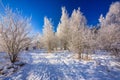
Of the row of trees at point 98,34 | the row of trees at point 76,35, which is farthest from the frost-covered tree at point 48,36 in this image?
the row of trees at point 76,35

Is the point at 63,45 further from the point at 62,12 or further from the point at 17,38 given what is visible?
the point at 17,38

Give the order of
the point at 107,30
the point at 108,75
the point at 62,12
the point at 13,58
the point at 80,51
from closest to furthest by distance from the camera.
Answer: the point at 108,75, the point at 107,30, the point at 13,58, the point at 80,51, the point at 62,12

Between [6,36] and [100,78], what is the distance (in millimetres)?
9681

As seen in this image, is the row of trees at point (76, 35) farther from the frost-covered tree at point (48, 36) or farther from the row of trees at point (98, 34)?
the frost-covered tree at point (48, 36)

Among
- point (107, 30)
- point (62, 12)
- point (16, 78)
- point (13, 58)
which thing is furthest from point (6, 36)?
point (62, 12)

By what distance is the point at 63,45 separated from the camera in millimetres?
41031

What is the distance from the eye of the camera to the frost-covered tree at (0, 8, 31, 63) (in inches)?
577

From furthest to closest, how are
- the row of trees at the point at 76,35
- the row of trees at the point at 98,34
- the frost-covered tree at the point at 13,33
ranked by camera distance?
the frost-covered tree at the point at 13,33, the row of trees at the point at 76,35, the row of trees at the point at 98,34

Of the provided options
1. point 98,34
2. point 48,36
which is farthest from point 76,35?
point 48,36

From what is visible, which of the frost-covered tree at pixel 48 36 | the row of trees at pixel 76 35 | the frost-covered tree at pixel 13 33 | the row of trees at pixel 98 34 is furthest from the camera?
the frost-covered tree at pixel 48 36

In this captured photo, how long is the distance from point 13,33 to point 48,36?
21.7m

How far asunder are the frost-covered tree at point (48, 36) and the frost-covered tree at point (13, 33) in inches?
799

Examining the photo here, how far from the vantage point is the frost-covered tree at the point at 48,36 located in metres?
36.5

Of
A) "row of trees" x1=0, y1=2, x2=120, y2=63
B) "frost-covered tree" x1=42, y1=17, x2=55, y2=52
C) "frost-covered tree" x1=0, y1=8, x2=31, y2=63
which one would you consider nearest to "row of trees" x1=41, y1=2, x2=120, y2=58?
"row of trees" x1=0, y1=2, x2=120, y2=63
